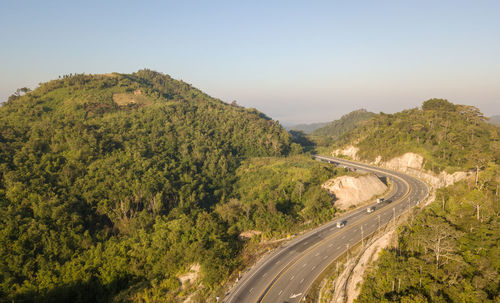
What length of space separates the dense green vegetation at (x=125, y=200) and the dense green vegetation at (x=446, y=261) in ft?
79.3

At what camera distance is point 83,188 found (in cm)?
7125

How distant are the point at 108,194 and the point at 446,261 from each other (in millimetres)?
78948

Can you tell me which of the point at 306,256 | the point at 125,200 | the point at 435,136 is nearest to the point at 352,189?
the point at 306,256

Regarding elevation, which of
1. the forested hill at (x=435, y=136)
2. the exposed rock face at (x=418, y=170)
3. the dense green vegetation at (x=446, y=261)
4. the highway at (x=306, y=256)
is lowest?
the highway at (x=306, y=256)

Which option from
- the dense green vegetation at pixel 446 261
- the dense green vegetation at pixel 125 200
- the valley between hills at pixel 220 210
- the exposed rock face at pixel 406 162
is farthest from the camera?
the exposed rock face at pixel 406 162

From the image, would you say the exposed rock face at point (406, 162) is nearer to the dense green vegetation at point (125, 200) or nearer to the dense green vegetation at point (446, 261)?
the dense green vegetation at point (125, 200)

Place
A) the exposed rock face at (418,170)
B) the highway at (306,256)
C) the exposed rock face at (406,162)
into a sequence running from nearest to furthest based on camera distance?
the highway at (306,256)
the exposed rock face at (418,170)
the exposed rock face at (406,162)

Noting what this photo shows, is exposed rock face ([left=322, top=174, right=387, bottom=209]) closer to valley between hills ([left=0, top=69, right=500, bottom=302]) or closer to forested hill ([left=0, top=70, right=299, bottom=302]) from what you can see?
valley between hills ([left=0, top=69, right=500, bottom=302])

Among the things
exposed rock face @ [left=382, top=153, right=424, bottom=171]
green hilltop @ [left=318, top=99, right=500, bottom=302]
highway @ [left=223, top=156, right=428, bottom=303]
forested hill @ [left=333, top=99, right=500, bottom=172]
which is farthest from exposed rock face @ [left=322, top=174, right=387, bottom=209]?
forested hill @ [left=333, top=99, right=500, bottom=172]

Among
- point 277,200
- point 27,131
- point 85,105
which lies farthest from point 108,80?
point 277,200

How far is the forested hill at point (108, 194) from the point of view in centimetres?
4912

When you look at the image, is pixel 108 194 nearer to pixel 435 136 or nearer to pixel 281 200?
pixel 281 200

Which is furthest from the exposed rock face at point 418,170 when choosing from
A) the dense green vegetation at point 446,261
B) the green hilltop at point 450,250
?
the dense green vegetation at point 446,261

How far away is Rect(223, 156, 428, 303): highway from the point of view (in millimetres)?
38594
